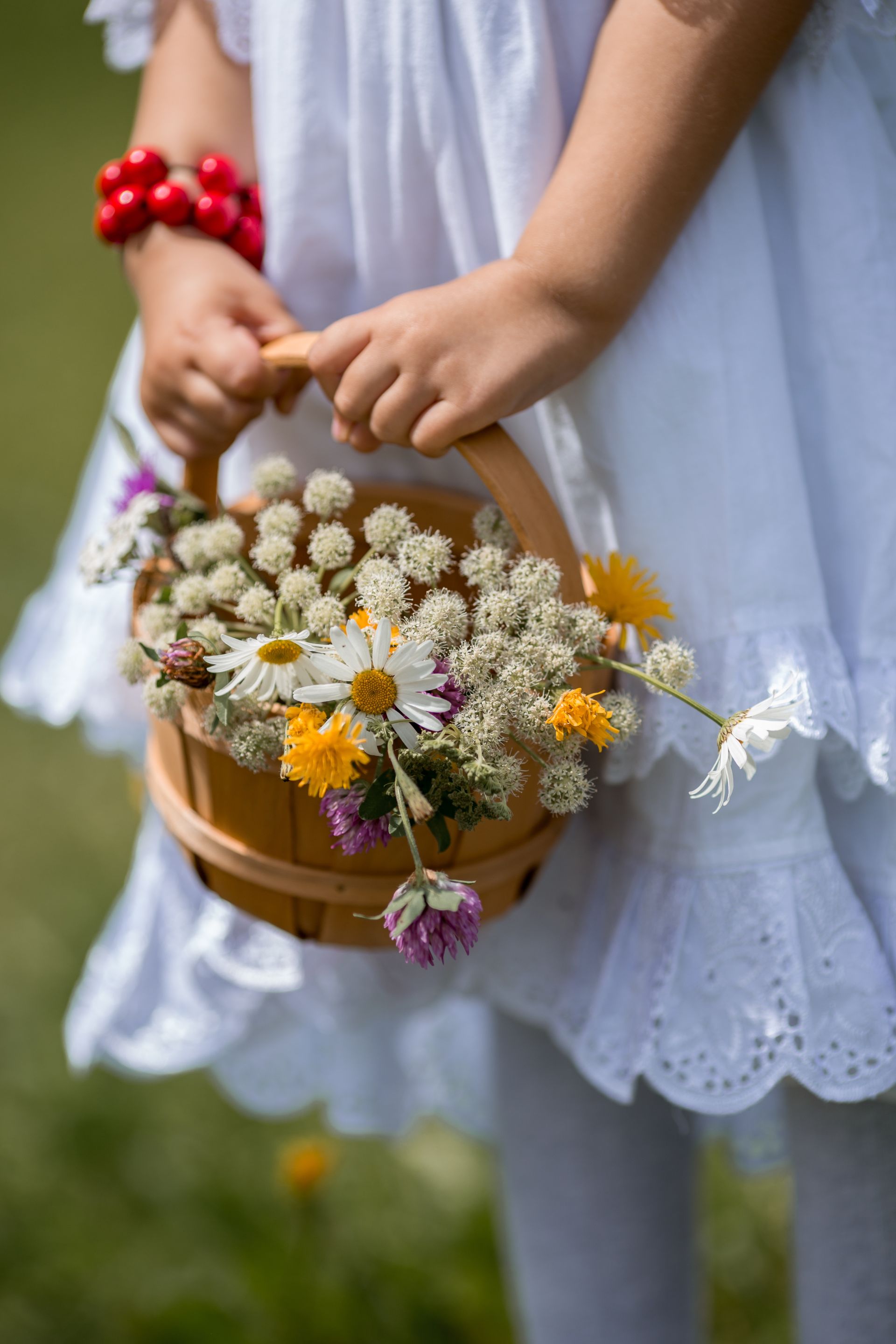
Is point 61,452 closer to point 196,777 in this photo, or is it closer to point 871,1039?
point 196,777

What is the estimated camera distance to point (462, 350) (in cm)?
61

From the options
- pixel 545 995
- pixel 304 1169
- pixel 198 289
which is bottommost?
pixel 304 1169

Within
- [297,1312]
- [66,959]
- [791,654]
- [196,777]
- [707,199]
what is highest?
[707,199]

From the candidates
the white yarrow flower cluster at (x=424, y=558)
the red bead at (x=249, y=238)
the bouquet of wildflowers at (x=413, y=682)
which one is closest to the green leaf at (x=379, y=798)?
the bouquet of wildflowers at (x=413, y=682)

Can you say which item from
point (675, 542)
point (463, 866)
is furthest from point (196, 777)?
point (675, 542)

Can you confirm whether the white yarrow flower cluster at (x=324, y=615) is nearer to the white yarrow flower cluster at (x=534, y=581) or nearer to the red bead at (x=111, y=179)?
the white yarrow flower cluster at (x=534, y=581)

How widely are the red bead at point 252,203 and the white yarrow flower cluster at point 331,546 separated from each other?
12.9 inches

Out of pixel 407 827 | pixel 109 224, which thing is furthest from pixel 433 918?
pixel 109 224

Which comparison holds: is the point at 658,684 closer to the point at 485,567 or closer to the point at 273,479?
the point at 485,567

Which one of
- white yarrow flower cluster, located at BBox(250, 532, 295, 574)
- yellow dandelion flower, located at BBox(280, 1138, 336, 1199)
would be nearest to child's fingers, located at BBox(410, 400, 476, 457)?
white yarrow flower cluster, located at BBox(250, 532, 295, 574)

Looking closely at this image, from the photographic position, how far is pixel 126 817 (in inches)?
72.5

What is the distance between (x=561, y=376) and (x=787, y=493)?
153 mm

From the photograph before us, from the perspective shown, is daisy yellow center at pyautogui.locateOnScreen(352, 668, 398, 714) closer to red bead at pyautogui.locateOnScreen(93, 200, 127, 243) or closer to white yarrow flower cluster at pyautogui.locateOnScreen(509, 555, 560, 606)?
white yarrow flower cluster at pyautogui.locateOnScreen(509, 555, 560, 606)

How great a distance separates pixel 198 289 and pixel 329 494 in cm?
22
